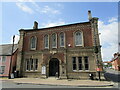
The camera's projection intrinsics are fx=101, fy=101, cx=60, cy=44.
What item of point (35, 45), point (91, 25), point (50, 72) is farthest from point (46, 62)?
point (91, 25)

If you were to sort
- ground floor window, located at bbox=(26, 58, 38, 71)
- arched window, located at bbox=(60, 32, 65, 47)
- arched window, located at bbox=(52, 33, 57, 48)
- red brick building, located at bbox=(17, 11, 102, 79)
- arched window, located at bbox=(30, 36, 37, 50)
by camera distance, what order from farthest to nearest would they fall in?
arched window, located at bbox=(30, 36, 37, 50)
ground floor window, located at bbox=(26, 58, 38, 71)
arched window, located at bbox=(52, 33, 57, 48)
arched window, located at bbox=(60, 32, 65, 47)
red brick building, located at bbox=(17, 11, 102, 79)

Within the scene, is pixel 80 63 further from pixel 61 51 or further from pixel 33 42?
pixel 33 42

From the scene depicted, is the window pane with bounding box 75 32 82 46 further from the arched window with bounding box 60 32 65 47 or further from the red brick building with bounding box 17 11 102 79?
the arched window with bounding box 60 32 65 47

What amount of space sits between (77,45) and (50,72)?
7132 millimetres

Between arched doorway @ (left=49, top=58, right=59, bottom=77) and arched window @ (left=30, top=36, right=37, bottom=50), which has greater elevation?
arched window @ (left=30, top=36, right=37, bottom=50)

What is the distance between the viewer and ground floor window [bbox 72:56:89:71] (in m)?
16.9

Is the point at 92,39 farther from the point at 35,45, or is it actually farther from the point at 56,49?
the point at 35,45

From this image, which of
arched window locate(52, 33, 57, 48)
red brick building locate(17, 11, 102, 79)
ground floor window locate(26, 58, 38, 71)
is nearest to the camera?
red brick building locate(17, 11, 102, 79)

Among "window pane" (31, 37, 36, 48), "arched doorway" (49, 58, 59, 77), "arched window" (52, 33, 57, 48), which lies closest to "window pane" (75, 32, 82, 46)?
"arched window" (52, 33, 57, 48)

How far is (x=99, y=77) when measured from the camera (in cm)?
1512

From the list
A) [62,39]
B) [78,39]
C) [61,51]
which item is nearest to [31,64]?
[61,51]

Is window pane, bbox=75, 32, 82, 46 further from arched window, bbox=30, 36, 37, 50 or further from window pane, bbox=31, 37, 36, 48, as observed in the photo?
window pane, bbox=31, 37, 36, 48

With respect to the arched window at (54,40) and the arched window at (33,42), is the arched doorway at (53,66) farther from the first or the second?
the arched window at (33,42)

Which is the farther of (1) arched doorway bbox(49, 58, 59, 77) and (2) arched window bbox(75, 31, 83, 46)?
(1) arched doorway bbox(49, 58, 59, 77)
